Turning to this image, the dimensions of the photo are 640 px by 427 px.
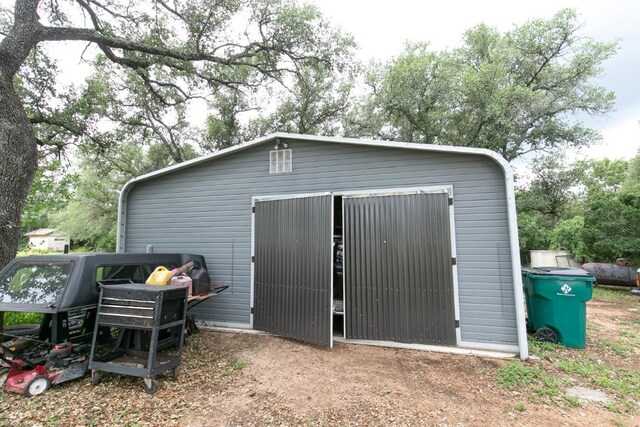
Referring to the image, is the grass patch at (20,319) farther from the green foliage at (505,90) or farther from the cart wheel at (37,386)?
the green foliage at (505,90)

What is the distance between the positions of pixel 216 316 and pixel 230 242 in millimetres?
1427

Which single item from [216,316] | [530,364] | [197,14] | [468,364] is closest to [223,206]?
[216,316]

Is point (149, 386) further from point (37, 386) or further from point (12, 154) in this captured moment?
point (12, 154)

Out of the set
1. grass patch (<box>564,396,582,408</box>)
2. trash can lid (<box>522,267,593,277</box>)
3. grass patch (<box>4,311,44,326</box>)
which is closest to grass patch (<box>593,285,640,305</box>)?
trash can lid (<box>522,267,593,277</box>)

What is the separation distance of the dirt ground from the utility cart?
223 mm

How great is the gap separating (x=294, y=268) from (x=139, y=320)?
2.30 meters

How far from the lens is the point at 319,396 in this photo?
3082mm

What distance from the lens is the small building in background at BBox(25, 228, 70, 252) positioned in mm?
25422

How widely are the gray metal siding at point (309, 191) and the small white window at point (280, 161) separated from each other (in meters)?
0.12

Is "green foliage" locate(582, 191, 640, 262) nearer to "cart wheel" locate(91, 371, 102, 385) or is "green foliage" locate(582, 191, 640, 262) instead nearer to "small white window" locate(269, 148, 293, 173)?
"small white window" locate(269, 148, 293, 173)

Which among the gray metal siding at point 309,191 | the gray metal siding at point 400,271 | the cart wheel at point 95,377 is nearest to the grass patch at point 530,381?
the gray metal siding at point 309,191

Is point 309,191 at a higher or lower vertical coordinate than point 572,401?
higher

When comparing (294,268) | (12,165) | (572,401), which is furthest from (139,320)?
(572,401)

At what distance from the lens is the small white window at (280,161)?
546 cm
